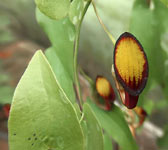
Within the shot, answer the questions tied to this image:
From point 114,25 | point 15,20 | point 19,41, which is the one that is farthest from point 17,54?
point 114,25

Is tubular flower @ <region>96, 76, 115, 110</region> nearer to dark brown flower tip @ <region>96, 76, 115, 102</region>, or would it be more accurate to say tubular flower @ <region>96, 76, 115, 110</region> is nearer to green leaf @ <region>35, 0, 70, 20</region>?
dark brown flower tip @ <region>96, 76, 115, 102</region>

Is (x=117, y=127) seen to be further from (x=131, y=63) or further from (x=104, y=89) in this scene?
(x=131, y=63)

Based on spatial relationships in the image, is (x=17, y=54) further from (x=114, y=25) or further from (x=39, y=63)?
(x=39, y=63)

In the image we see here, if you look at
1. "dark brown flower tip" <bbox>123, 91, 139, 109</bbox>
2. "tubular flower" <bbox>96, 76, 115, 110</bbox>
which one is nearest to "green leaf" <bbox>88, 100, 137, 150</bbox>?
"tubular flower" <bbox>96, 76, 115, 110</bbox>

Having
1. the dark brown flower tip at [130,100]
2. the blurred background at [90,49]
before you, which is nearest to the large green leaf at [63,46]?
the dark brown flower tip at [130,100]

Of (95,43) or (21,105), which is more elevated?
(21,105)

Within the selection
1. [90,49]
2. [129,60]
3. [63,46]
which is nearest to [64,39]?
[63,46]
